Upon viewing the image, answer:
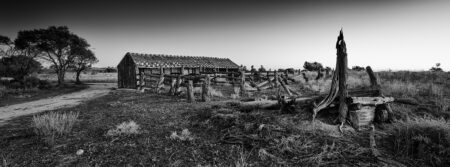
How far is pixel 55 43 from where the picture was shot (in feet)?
70.7

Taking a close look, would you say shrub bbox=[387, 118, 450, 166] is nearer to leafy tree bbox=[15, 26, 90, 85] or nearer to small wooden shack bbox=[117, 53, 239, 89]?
small wooden shack bbox=[117, 53, 239, 89]

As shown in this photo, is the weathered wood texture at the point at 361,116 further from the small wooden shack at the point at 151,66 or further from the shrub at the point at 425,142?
the small wooden shack at the point at 151,66

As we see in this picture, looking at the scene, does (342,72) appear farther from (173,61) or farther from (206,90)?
(173,61)

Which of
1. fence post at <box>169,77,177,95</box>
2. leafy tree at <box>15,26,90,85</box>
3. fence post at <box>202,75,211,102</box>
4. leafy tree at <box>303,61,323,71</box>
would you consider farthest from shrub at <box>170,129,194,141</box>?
leafy tree at <box>303,61,323,71</box>

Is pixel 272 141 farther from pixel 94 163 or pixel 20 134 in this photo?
pixel 20 134

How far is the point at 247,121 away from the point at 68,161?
12.3 ft

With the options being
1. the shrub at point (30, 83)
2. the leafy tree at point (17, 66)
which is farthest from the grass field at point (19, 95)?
the leafy tree at point (17, 66)

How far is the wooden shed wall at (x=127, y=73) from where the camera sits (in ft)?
59.6

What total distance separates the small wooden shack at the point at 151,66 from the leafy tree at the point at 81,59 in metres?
8.62

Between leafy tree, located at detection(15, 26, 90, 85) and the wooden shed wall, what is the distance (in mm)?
7897

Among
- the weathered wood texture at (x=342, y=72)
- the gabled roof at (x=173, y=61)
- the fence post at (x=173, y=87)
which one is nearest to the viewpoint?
the weathered wood texture at (x=342, y=72)

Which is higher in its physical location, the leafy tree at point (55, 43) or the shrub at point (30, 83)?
the leafy tree at point (55, 43)

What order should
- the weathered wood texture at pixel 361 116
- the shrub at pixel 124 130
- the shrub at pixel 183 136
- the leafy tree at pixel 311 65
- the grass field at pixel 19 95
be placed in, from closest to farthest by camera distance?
the shrub at pixel 183 136 < the shrub at pixel 124 130 < the weathered wood texture at pixel 361 116 < the grass field at pixel 19 95 < the leafy tree at pixel 311 65

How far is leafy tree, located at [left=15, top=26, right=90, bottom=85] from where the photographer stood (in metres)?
20.1
